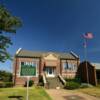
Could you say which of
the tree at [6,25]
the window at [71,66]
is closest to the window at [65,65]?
the window at [71,66]

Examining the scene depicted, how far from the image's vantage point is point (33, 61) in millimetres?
41938

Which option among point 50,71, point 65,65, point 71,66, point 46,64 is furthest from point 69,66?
point 46,64

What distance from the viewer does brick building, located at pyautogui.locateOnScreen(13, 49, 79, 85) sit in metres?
40.3

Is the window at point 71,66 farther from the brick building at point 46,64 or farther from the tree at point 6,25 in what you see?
the tree at point 6,25

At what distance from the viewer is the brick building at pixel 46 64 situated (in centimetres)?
4034

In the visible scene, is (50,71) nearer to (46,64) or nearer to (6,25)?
(46,64)

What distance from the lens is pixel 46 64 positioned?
1652 inches

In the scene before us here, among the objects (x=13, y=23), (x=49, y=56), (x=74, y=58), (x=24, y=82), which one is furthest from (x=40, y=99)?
(x=74, y=58)

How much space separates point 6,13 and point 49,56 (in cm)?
1871

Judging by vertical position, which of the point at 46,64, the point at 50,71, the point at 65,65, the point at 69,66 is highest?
the point at 46,64

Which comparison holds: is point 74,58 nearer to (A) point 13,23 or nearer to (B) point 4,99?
(A) point 13,23

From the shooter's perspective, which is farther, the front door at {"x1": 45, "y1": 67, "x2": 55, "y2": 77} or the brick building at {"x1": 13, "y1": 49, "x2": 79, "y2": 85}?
the front door at {"x1": 45, "y1": 67, "x2": 55, "y2": 77}

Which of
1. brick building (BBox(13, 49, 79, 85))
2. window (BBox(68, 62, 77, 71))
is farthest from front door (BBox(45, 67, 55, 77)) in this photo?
window (BBox(68, 62, 77, 71))

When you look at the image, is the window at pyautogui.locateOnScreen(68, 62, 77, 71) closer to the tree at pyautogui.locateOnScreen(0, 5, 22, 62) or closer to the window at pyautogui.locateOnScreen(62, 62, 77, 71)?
the window at pyautogui.locateOnScreen(62, 62, 77, 71)
